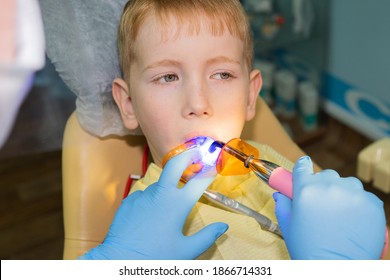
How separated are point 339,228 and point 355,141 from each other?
66.6 inches

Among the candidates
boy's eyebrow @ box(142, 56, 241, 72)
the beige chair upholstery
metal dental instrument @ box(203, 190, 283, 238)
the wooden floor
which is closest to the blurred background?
the wooden floor

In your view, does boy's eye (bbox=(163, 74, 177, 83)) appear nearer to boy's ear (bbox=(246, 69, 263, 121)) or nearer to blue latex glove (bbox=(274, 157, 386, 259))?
boy's ear (bbox=(246, 69, 263, 121))

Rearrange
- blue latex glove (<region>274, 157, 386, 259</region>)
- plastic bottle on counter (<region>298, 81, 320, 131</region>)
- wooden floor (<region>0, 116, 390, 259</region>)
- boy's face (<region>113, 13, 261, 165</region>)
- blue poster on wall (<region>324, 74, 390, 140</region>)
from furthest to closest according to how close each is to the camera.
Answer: plastic bottle on counter (<region>298, 81, 320, 131</region>) → blue poster on wall (<region>324, 74, 390, 140</region>) → wooden floor (<region>0, 116, 390, 259</region>) → boy's face (<region>113, 13, 261, 165</region>) → blue latex glove (<region>274, 157, 386, 259</region>)

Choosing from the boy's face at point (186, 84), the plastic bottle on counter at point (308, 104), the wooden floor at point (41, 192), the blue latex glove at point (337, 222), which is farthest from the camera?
the plastic bottle on counter at point (308, 104)

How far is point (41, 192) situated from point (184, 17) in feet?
4.78

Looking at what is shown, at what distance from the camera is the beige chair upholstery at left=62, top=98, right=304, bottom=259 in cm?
145

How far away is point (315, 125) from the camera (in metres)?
2.73

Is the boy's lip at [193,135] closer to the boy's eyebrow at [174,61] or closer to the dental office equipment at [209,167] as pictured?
the dental office equipment at [209,167]

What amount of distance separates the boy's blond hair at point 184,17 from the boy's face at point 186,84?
0.02 meters

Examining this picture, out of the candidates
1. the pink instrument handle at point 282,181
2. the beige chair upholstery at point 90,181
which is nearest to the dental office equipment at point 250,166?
the pink instrument handle at point 282,181

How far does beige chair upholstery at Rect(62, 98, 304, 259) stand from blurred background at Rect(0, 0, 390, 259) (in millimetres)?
819

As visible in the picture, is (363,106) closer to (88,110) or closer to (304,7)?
(304,7)

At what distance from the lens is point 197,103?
1.21 meters

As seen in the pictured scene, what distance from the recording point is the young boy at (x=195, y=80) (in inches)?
49.1
